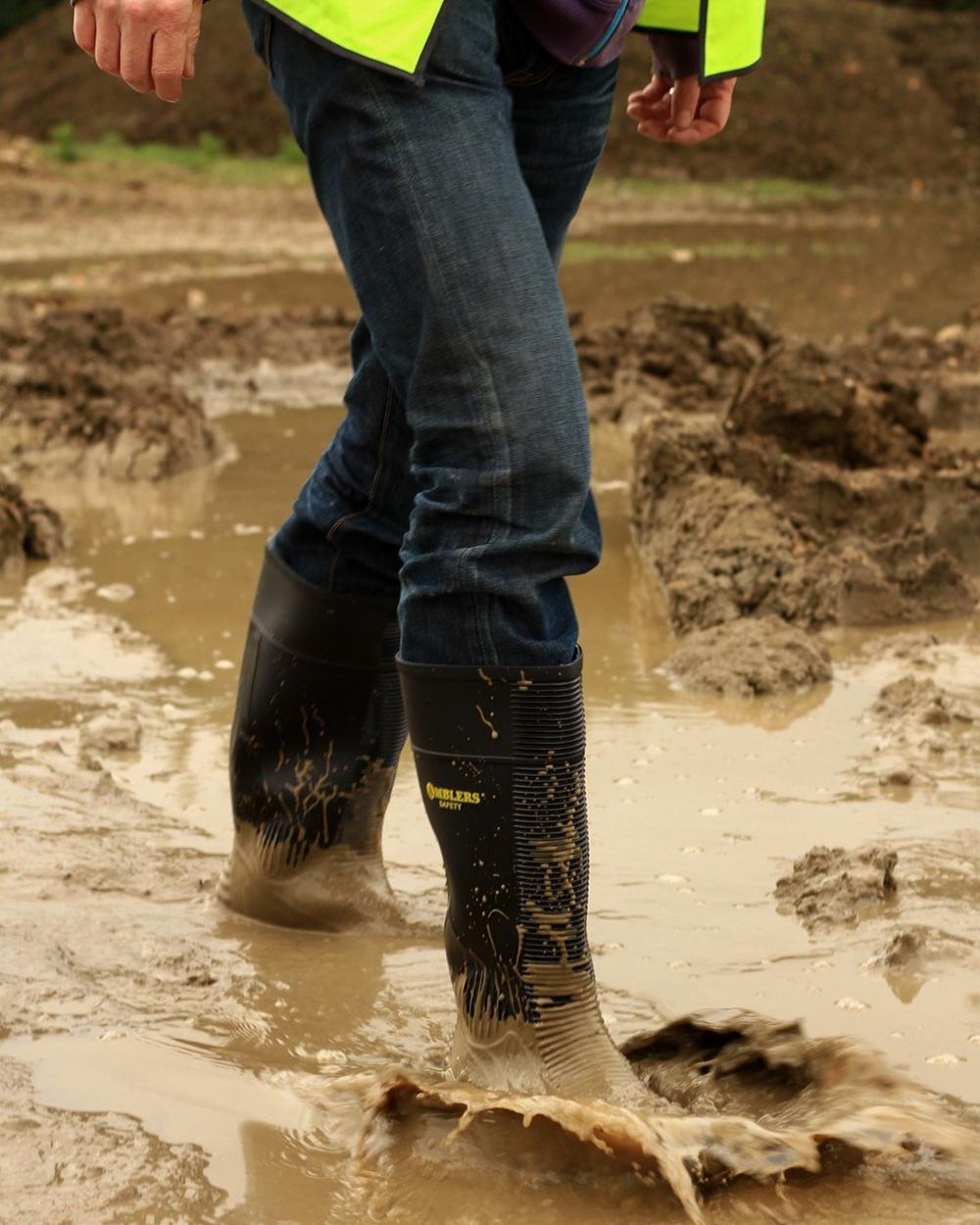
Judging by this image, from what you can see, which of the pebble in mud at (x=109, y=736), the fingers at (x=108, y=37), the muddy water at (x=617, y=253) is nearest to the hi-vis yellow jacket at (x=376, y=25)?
the fingers at (x=108, y=37)

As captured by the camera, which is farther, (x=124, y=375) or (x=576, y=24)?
(x=124, y=375)

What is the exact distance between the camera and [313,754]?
84.4 inches

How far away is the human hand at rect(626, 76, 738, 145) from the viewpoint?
208 centimetres

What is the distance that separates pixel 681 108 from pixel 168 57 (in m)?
0.75

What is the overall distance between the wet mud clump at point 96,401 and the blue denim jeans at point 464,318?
3.42 metres

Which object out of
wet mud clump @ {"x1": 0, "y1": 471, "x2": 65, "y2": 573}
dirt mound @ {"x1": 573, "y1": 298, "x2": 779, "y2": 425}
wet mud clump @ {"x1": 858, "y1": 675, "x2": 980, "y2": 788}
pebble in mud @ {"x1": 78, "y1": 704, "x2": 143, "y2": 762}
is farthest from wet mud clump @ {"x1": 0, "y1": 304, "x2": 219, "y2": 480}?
wet mud clump @ {"x1": 858, "y1": 675, "x2": 980, "y2": 788}

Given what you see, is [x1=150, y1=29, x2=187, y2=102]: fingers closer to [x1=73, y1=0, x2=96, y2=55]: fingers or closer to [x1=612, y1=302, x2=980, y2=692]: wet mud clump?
[x1=73, y1=0, x2=96, y2=55]: fingers

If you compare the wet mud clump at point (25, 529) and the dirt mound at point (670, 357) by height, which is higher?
the dirt mound at point (670, 357)

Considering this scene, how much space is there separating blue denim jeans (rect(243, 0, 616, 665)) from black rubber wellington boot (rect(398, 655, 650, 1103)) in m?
0.04

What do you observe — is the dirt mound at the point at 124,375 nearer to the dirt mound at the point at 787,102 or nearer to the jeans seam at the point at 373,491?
the jeans seam at the point at 373,491

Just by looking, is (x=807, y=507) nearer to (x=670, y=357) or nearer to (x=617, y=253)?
(x=670, y=357)

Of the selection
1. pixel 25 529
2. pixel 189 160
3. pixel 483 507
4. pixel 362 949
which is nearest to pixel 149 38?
pixel 483 507

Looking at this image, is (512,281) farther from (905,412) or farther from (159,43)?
(905,412)

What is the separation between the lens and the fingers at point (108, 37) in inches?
63.3
